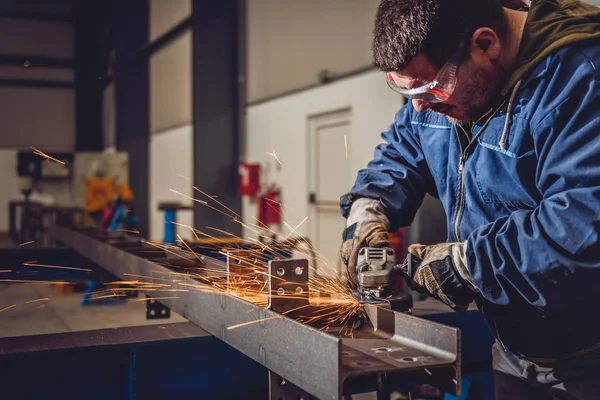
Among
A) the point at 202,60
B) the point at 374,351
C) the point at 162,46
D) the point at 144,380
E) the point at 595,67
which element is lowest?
the point at 144,380

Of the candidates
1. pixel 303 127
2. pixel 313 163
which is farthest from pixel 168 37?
pixel 313 163

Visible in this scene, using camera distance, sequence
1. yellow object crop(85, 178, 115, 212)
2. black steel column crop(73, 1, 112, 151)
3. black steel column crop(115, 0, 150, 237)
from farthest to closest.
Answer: black steel column crop(73, 1, 112, 151) → black steel column crop(115, 0, 150, 237) → yellow object crop(85, 178, 115, 212)

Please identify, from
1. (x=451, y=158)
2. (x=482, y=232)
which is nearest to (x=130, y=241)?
(x=451, y=158)

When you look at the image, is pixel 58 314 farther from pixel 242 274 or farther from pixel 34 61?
pixel 34 61

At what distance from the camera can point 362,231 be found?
1.69m

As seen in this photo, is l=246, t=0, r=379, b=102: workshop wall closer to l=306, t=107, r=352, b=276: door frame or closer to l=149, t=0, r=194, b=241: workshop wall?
l=306, t=107, r=352, b=276: door frame

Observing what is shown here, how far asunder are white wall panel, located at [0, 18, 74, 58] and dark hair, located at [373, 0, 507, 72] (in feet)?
40.8

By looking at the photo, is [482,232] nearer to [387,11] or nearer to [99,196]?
[387,11]

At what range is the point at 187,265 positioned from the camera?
200 centimetres

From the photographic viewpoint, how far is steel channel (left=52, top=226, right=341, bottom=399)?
1.02 meters

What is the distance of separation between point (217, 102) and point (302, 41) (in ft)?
4.98

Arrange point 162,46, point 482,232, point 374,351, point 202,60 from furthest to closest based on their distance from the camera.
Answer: point 162,46 < point 202,60 < point 482,232 < point 374,351

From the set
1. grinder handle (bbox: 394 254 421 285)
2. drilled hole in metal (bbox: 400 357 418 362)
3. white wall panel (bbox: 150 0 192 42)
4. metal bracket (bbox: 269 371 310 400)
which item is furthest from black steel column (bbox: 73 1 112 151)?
drilled hole in metal (bbox: 400 357 418 362)

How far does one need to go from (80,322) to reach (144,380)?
11.6 feet
